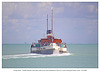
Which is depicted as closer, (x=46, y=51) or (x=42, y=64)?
(x=42, y=64)

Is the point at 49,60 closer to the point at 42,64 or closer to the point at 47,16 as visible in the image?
the point at 42,64

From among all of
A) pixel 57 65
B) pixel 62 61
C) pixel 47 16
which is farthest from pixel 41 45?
pixel 57 65

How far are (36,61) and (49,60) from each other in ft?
5.18

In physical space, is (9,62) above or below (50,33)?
below

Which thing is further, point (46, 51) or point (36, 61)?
point (46, 51)

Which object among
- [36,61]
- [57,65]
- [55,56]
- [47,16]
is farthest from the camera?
[47,16]

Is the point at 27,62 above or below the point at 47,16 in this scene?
below

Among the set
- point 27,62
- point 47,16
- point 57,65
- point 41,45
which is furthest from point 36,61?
point 47,16

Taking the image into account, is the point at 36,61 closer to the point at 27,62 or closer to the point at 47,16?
the point at 27,62

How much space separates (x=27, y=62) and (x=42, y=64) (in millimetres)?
1786

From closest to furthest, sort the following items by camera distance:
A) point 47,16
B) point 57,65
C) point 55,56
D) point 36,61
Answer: point 57,65
point 36,61
point 55,56
point 47,16

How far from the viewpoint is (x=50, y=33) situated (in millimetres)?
35062

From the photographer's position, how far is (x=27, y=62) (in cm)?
2752

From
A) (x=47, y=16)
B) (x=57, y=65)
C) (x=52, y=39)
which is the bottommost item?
(x=57, y=65)
